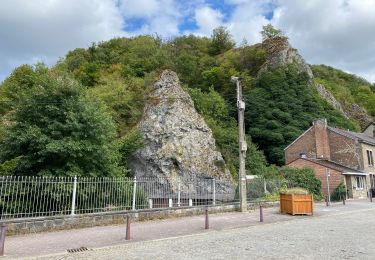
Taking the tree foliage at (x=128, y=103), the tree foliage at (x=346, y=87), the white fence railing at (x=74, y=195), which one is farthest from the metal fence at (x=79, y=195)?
the tree foliage at (x=346, y=87)

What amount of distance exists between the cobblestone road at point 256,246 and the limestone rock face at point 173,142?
1007 centimetres

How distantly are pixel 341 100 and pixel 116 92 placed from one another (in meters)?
49.8

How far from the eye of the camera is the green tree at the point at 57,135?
1517 cm

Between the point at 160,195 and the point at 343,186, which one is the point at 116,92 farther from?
the point at 343,186

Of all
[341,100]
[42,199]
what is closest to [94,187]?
[42,199]

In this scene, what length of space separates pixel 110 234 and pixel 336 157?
32.9m

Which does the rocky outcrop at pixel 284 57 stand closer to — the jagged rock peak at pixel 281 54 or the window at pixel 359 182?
the jagged rock peak at pixel 281 54

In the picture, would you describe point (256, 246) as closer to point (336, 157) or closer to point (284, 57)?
point (336, 157)

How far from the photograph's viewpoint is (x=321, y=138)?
38781 millimetres

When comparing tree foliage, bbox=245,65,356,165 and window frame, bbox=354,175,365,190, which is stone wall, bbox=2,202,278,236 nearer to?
window frame, bbox=354,175,365,190

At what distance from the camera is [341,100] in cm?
6575

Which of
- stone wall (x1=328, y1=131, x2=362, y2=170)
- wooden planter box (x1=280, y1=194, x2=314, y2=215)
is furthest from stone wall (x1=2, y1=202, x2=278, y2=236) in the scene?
stone wall (x1=328, y1=131, x2=362, y2=170)

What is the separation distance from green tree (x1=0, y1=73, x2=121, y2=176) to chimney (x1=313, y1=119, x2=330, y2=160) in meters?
28.5

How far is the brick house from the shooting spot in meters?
32.5
